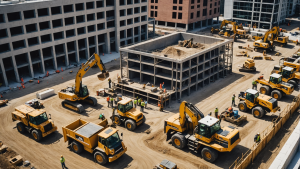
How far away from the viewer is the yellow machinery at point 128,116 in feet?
107

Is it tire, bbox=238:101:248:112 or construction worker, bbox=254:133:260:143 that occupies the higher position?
tire, bbox=238:101:248:112

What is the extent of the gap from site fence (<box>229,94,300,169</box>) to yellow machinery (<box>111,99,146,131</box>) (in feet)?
38.6

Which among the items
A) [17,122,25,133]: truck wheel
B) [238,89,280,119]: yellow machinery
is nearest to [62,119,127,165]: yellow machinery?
[17,122,25,133]: truck wheel

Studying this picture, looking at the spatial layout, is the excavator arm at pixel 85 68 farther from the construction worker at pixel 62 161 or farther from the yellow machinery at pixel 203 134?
the yellow machinery at pixel 203 134

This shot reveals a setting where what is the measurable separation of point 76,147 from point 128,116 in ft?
24.1

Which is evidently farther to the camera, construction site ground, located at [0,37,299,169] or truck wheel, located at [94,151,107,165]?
construction site ground, located at [0,37,299,169]

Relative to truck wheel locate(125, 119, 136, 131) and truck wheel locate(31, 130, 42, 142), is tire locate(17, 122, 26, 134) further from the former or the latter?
truck wheel locate(125, 119, 136, 131)

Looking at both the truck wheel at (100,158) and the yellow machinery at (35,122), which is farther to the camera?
the yellow machinery at (35,122)

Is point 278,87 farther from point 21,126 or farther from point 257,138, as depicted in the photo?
point 21,126

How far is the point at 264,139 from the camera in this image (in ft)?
93.4

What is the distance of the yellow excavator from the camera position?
36.7 metres

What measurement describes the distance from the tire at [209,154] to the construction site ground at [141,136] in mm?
528

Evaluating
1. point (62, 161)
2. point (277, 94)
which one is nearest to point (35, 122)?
point (62, 161)

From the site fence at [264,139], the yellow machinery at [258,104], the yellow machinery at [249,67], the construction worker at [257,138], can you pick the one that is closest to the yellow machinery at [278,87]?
the site fence at [264,139]
